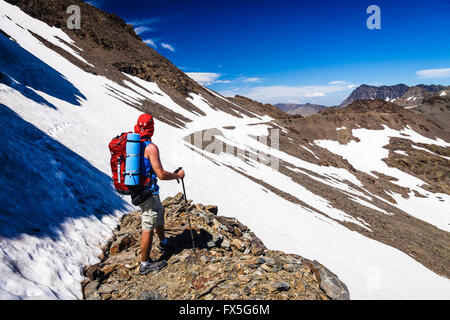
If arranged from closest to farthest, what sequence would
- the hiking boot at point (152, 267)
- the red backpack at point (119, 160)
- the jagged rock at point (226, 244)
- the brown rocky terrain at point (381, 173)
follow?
the red backpack at point (119, 160) < the hiking boot at point (152, 267) < the jagged rock at point (226, 244) < the brown rocky terrain at point (381, 173)

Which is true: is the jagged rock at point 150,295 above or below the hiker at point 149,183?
below

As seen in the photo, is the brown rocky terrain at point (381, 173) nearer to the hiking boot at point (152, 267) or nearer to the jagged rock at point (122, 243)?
the jagged rock at point (122, 243)

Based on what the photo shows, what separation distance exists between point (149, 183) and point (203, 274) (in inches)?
90.6

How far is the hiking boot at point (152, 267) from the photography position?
184 inches

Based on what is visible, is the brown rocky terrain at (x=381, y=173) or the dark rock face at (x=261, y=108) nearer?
the brown rocky terrain at (x=381, y=173)

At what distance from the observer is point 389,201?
159ft

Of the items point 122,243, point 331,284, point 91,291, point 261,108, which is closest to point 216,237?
point 122,243

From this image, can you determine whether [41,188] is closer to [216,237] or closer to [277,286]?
[216,237]

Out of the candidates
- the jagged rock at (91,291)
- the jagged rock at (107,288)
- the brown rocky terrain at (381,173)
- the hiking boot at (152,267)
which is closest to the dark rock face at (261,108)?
the brown rocky terrain at (381,173)

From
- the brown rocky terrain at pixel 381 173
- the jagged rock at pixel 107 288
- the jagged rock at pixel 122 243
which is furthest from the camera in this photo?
the brown rocky terrain at pixel 381 173

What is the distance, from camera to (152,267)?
4.79 m

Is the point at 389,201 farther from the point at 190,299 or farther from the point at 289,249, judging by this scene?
the point at 190,299

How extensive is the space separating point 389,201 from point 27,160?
60226mm

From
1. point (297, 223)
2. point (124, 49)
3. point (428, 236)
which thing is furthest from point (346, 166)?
point (124, 49)
